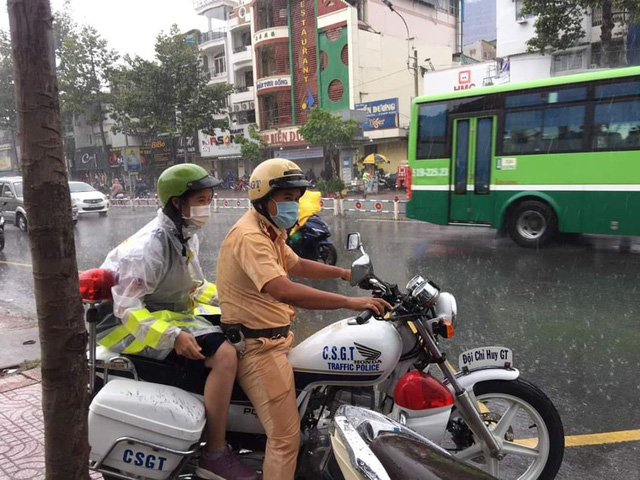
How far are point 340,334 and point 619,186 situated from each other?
8326mm

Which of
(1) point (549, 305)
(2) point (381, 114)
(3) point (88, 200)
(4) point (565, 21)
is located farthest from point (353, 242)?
(2) point (381, 114)

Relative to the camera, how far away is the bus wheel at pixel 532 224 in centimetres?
974

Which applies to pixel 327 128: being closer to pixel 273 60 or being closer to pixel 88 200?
pixel 273 60

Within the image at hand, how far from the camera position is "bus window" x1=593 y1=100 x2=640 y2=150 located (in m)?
8.82

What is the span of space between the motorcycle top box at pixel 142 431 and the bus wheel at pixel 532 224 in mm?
8731

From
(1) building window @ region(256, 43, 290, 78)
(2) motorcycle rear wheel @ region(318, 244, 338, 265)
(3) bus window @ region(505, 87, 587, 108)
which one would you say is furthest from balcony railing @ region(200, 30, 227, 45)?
(2) motorcycle rear wheel @ region(318, 244, 338, 265)

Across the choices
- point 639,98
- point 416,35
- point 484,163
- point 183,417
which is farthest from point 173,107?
point 183,417

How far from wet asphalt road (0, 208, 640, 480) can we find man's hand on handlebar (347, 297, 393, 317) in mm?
1566

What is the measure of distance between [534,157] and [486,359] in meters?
8.11

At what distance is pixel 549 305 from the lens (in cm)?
616

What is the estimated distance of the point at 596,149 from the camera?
925 centimetres

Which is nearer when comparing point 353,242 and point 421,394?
point 421,394

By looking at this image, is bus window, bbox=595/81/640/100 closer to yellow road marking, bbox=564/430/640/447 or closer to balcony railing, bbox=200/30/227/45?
yellow road marking, bbox=564/430/640/447

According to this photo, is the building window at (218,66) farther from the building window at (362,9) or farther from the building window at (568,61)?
the building window at (568,61)
